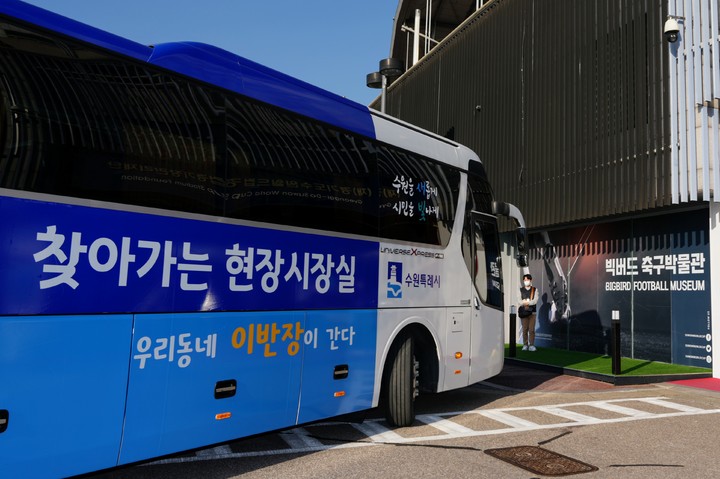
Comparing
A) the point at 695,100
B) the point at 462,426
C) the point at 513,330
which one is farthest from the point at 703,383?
the point at 462,426

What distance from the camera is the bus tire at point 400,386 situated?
22.0ft

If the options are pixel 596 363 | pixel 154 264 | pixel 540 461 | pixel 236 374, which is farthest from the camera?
pixel 596 363

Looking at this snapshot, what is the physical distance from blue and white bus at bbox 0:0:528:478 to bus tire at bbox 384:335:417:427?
0.03 metres

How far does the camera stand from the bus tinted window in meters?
3.69

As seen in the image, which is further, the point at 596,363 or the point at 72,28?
the point at 596,363

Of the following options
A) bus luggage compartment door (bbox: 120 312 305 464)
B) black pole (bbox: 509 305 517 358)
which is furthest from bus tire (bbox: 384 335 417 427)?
black pole (bbox: 509 305 517 358)

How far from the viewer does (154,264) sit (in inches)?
169

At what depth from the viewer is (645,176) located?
41.9ft

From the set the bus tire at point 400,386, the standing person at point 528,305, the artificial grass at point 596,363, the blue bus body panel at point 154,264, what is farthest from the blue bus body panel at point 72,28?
the standing person at point 528,305

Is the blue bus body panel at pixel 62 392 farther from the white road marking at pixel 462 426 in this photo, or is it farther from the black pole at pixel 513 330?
the black pole at pixel 513 330

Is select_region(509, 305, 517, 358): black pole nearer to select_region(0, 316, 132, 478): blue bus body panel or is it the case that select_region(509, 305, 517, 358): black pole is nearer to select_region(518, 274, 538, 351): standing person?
select_region(518, 274, 538, 351): standing person

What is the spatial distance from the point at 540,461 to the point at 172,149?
14.2ft

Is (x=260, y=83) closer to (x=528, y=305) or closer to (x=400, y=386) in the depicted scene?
(x=400, y=386)

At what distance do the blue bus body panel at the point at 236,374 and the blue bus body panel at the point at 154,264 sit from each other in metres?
0.16
